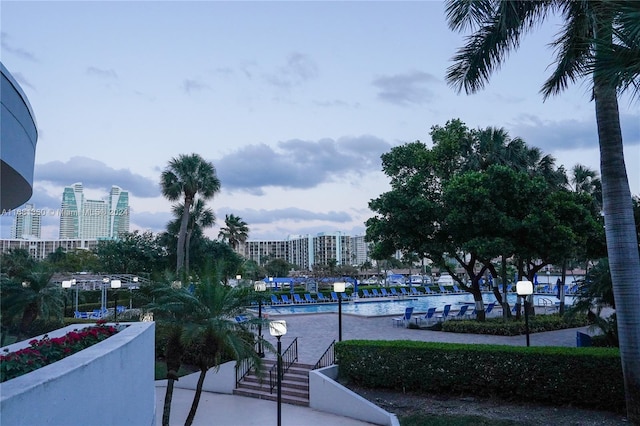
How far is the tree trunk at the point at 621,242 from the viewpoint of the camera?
336 inches

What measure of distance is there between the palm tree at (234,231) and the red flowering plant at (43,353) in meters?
46.1

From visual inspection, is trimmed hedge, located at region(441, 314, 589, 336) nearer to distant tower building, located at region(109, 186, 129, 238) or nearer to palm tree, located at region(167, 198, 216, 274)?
palm tree, located at region(167, 198, 216, 274)

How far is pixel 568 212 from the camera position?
1975 centimetres

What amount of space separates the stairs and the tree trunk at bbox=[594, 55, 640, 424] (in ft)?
26.5

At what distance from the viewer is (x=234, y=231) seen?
173 feet

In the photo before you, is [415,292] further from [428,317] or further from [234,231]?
[428,317]

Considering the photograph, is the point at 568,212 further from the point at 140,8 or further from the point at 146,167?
the point at 146,167

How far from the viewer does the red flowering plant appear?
145 inches

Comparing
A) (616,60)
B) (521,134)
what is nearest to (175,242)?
(521,134)

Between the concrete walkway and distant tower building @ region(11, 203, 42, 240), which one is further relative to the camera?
distant tower building @ region(11, 203, 42, 240)

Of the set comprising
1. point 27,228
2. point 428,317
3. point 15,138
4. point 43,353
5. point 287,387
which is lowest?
point 287,387

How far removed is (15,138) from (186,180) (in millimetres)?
28528

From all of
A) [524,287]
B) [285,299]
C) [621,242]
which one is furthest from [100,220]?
[621,242]

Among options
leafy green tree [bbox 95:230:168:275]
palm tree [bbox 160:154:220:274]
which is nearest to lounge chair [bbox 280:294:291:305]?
leafy green tree [bbox 95:230:168:275]
